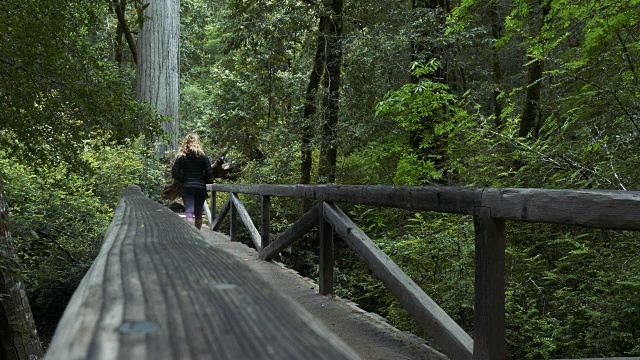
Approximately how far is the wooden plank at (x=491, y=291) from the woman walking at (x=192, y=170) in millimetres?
6659

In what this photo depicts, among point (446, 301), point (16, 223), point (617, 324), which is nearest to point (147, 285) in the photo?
point (617, 324)

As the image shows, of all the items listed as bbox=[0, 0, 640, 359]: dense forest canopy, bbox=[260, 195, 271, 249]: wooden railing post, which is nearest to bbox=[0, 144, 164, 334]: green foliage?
bbox=[0, 0, 640, 359]: dense forest canopy

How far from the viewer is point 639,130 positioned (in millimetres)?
4887

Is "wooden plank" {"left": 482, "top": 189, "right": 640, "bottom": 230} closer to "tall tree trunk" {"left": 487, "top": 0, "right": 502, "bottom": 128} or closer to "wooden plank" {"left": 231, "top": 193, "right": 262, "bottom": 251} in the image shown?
"wooden plank" {"left": 231, "top": 193, "right": 262, "bottom": 251}

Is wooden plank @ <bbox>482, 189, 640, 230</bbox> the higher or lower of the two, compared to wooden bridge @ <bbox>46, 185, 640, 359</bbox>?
higher

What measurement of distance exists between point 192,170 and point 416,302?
6.29 m

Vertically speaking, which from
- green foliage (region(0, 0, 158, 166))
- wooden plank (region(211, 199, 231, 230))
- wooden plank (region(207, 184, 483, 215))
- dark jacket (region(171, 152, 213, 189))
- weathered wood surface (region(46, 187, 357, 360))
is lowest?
wooden plank (region(211, 199, 231, 230))

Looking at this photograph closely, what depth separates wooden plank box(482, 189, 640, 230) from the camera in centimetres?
195

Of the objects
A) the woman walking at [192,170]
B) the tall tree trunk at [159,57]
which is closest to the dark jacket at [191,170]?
the woman walking at [192,170]

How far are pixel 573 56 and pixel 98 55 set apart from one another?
25.1 ft

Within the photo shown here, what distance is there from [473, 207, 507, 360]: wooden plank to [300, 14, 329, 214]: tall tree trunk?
8.71 m

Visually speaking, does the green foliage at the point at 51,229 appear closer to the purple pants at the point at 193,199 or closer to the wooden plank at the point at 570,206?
the purple pants at the point at 193,199

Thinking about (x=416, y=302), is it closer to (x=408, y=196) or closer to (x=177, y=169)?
(x=408, y=196)

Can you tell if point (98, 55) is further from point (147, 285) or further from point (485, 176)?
point (147, 285)
